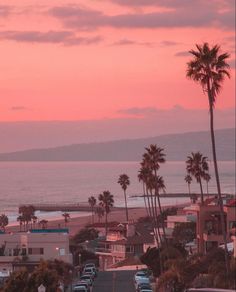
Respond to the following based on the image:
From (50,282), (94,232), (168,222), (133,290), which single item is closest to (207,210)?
(133,290)

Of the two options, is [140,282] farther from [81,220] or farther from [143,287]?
[81,220]

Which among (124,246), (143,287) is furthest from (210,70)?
(124,246)

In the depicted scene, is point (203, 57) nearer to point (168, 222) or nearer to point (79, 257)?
point (79, 257)

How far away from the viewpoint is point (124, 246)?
103 m

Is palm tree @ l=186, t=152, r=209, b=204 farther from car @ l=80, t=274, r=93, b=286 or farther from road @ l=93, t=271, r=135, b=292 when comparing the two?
car @ l=80, t=274, r=93, b=286

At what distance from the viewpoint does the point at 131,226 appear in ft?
367

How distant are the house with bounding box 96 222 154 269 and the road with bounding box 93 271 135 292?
2273 cm

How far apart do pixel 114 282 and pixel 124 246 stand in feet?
113

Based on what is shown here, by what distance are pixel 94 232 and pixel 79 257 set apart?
33.6 meters

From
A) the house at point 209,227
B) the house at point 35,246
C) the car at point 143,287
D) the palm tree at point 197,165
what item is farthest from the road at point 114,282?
the palm tree at point 197,165

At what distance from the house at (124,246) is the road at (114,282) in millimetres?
22734

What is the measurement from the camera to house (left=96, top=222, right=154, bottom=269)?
10244cm

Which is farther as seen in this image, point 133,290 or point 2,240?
point 2,240

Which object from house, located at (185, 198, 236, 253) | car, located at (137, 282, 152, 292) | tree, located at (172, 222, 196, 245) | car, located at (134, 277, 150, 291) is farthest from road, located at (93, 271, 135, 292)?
tree, located at (172, 222, 196, 245)
